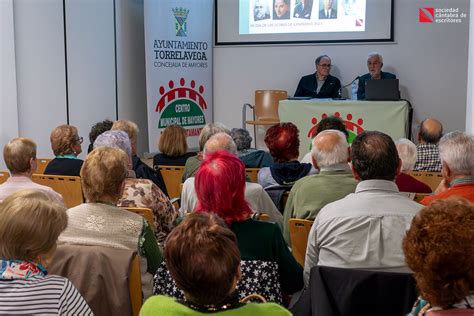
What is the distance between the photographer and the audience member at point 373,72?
26.2 ft

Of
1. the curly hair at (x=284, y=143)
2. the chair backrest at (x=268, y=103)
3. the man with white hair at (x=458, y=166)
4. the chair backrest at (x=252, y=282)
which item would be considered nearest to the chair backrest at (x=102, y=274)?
the chair backrest at (x=252, y=282)

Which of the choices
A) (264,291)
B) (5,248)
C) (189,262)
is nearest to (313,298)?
(264,291)

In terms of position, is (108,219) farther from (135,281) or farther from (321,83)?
(321,83)

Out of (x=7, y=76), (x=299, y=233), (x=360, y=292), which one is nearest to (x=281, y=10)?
(x=7, y=76)

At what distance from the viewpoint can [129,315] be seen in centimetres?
225

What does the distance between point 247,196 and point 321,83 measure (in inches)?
219

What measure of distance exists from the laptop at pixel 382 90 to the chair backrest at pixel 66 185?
14.3 ft

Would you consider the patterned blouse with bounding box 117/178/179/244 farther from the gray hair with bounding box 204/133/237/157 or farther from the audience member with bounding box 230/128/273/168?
the audience member with bounding box 230/128/273/168

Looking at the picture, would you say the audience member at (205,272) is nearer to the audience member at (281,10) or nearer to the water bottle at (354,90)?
the water bottle at (354,90)

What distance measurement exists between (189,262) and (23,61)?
6063 millimetres

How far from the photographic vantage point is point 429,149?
174 inches

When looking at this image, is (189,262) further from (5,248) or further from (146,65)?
(146,65)

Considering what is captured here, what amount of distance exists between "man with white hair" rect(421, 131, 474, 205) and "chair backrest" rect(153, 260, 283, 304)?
0.98 metres

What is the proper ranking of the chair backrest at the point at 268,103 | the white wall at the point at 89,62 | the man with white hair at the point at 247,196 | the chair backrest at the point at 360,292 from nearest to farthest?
the chair backrest at the point at 360,292, the man with white hair at the point at 247,196, the white wall at the point at 89,62, the chair backrest at the point at 268,103
